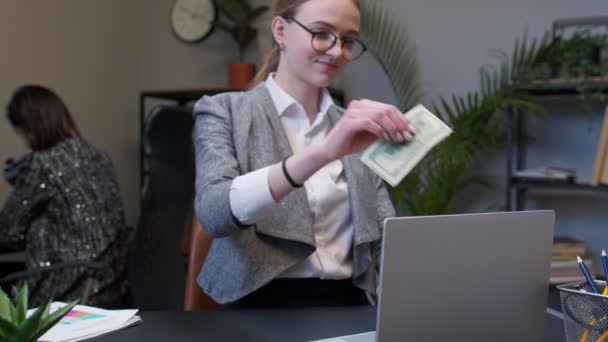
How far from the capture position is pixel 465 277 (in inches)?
34.1

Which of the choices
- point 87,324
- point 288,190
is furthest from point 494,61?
point 87,324

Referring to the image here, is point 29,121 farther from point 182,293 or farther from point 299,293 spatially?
point 299,293

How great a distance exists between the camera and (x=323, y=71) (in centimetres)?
140

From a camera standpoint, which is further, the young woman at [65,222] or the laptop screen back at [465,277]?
the young woman at [65,222]

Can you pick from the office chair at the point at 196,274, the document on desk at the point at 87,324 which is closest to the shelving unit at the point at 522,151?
the office chair at the point at 196,274

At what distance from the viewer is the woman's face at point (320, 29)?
1385 millimetres

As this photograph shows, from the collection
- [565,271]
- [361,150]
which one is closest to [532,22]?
[565,271]

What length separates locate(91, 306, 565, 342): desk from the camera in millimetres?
1056

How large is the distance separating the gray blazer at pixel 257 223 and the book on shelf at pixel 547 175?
1.66m

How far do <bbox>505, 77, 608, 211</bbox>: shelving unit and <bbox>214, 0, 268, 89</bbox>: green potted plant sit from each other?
5.09 feet

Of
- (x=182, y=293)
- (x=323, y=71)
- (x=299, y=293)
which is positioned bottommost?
(x=182, y=293)

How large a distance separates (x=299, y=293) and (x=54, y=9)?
3.02m

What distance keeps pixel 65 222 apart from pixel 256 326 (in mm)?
1685

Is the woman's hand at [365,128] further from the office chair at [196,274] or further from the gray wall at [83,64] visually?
the gray wall at [83,64]
